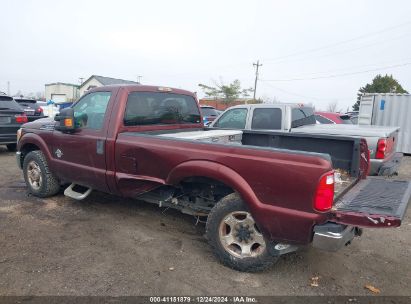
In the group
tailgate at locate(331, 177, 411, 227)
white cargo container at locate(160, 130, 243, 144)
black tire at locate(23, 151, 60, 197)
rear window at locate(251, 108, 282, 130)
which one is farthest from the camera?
rear window at locate(251, 108, 282, 130)

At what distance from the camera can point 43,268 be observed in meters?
3.44

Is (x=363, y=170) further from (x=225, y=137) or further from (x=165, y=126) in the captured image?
(x=165, y=126)

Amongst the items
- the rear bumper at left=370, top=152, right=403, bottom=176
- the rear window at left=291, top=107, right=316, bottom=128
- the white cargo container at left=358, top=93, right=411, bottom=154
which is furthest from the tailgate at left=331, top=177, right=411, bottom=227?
the white cargo container at left=358, top=93, right=411, bottom=154

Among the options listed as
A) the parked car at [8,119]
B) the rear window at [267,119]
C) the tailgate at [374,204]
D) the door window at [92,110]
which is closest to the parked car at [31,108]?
the parked car at [8,119]

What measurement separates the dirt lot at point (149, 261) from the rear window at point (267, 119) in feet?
9.37

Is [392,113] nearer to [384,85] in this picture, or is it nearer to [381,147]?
[381,147]

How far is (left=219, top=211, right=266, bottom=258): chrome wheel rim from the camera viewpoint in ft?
11.1

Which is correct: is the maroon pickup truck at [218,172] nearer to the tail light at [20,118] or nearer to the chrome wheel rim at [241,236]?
the chrome wheel rim at [241,236]

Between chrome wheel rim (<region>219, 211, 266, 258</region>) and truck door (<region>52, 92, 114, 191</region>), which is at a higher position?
truck door (<region>52, 92, 114, 191</region>)

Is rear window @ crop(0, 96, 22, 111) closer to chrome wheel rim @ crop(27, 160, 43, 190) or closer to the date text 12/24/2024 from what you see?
chrome wheel rim @ crop(27, 160, 43, 190)

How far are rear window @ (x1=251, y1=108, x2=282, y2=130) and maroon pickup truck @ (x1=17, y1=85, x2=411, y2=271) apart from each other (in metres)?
1.82

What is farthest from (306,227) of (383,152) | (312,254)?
(383,152)

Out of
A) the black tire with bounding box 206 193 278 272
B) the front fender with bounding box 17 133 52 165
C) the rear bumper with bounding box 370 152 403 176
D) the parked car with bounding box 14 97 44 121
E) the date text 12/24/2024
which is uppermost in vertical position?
the parked car with bounding box 14 97 44 121

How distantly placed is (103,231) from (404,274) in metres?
3.52
